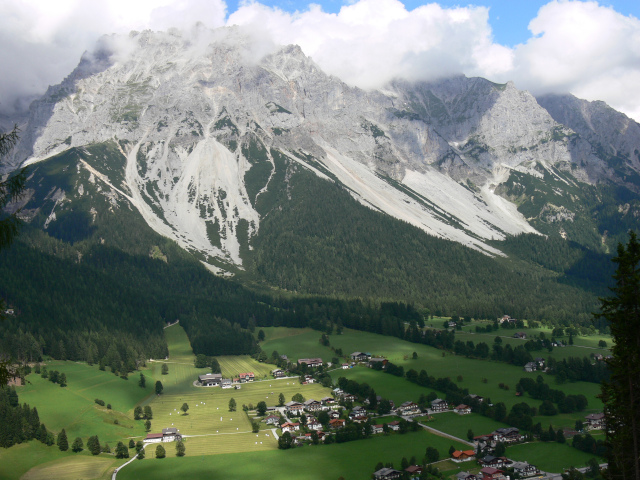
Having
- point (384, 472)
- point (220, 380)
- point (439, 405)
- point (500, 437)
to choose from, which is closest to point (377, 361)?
point (439, 405)

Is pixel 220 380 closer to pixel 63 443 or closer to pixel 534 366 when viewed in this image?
pixel 63 443

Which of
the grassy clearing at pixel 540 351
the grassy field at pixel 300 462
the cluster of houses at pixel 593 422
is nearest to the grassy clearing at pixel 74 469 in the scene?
the grassy field at pixel 300 462

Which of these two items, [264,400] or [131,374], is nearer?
[264,400]

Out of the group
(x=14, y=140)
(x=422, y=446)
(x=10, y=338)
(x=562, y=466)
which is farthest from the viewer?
(x=10, y=338)

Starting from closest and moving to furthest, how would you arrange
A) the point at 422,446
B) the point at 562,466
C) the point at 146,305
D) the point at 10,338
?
the point at 562,466, the point at 422,446, the point at 10,338, the point at 146,305

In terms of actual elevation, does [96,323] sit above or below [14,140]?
below

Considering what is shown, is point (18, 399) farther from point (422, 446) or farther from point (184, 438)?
point (422, 446)

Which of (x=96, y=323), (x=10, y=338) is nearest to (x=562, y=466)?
(x=10, y=338)
